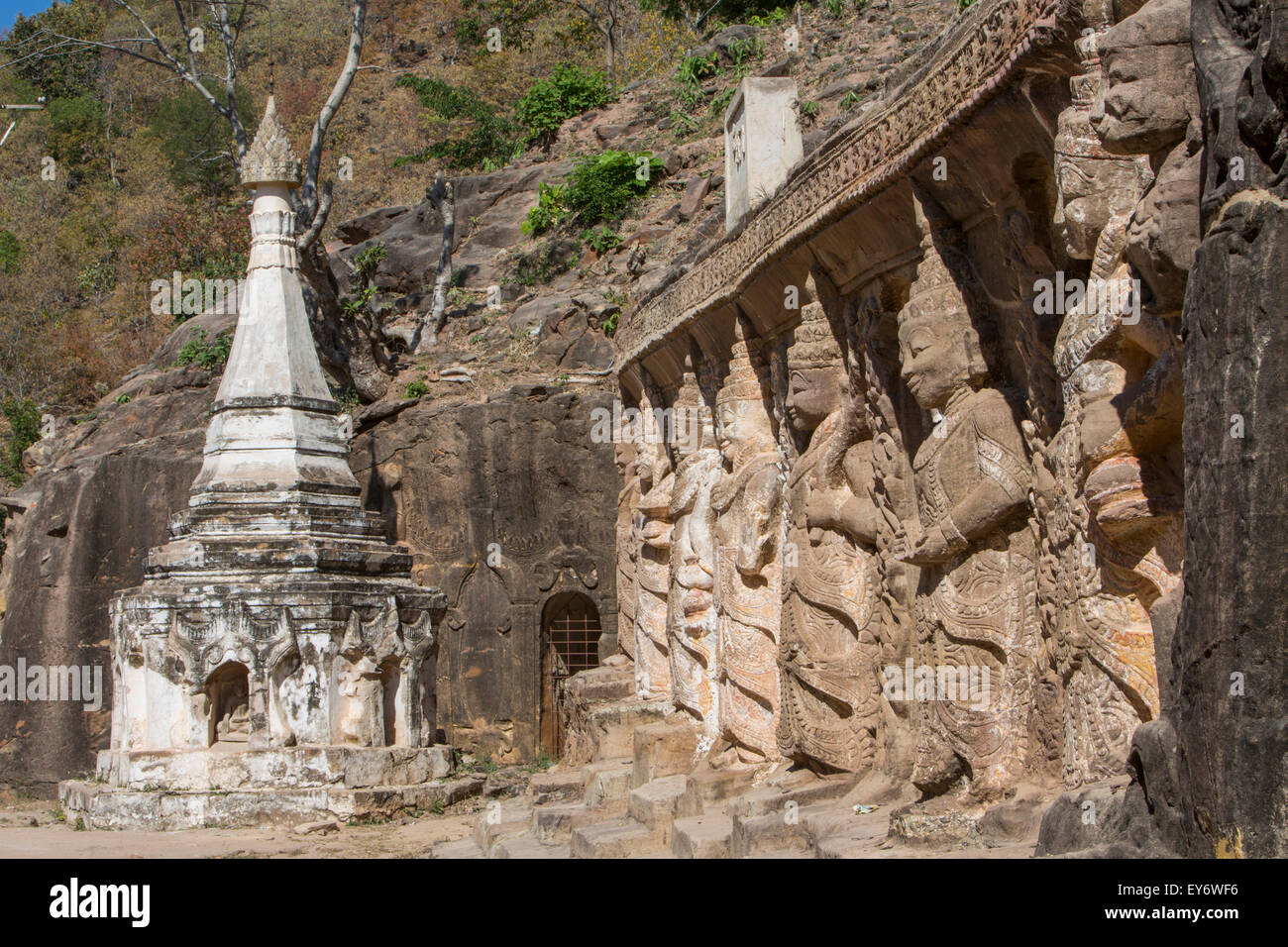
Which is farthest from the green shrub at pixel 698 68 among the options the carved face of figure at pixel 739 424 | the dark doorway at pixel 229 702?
the carved face of figure at pixel 739 424

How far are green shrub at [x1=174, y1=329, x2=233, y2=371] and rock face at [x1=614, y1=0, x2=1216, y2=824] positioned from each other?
438 inches

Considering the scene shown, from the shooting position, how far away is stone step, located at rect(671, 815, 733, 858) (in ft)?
20.2

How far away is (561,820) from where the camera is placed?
8.35 m

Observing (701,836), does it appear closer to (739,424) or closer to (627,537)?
(739,424)

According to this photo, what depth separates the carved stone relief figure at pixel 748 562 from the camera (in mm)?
7379

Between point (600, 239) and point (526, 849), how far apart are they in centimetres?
1254

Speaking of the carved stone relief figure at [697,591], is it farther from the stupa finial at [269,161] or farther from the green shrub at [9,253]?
the green shrub at [9,253]

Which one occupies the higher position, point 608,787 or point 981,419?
point 981,419

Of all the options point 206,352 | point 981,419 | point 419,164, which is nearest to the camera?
point 981,419

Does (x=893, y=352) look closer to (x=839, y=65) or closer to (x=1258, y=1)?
(x=1258, y=1)

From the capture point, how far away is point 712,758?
26.0 ft

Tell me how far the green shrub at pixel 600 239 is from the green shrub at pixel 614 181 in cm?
34

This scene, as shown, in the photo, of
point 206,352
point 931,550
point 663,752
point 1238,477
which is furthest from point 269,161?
point 1238,477

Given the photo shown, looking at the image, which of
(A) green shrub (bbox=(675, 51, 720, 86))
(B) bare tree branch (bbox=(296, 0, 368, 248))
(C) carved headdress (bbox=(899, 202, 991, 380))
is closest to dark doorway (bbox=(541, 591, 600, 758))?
(B) bare tree branch (bbox=(296, 0, 368, 248))
